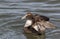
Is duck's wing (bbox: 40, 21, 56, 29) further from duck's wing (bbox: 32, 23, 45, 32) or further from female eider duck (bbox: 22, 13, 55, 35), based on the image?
duck's wing (bbox: 32, 23, 45, 32)

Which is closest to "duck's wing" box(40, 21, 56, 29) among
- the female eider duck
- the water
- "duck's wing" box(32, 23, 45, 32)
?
the female eider duck

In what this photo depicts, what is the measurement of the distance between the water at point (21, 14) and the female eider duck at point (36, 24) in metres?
0.14

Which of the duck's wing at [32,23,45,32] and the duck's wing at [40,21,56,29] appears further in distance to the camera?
the duck's wing at [40,21,56,29]

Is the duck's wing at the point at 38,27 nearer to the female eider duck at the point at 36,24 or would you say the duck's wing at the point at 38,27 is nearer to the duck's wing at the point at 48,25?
the female eider duck at the point at 36,24

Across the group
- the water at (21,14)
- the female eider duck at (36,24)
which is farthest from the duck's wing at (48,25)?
the water at (21,14)

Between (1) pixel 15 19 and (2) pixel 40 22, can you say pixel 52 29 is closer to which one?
(2) pixel 40 22

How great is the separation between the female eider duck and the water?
143mm

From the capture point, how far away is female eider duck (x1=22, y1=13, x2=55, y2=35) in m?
7.76

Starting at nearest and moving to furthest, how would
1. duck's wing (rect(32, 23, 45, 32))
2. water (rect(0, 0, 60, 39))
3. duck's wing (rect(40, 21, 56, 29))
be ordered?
1. duck's wing (rect(32, 23, 45, 32))
2. water (rect(0, 0, 60, 39))
3. duck's wing (rect(40, 21, 56, 29))

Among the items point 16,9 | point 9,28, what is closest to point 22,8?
point 16,9

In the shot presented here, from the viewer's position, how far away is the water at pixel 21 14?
7.83m

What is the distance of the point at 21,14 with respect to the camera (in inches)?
356

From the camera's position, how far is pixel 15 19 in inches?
343

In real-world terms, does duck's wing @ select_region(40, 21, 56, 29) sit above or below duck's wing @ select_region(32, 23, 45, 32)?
below
